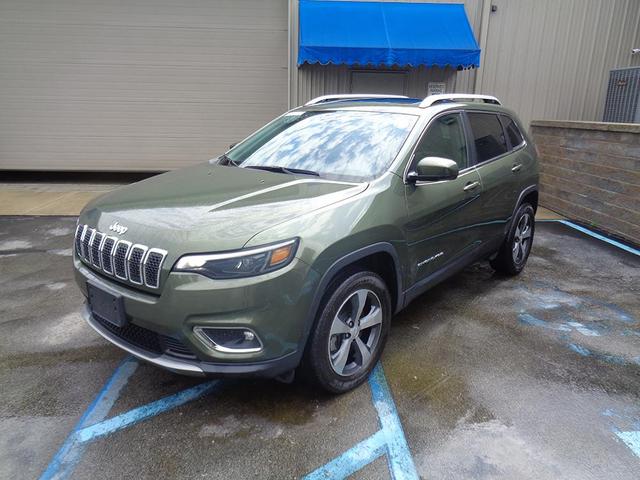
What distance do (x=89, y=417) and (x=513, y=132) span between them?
14.7 ft

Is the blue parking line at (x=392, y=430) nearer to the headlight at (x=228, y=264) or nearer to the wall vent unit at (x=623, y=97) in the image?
the headlight at (x=228, y=264)

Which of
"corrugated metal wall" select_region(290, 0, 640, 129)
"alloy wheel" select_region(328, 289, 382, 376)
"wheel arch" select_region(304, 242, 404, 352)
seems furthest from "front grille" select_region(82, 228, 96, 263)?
"corrugated metal wall" select_region(290, 0, 640, 129)

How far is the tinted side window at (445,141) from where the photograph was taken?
11.4ft

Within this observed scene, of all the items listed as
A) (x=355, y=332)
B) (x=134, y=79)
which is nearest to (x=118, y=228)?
(x=355, y=332)

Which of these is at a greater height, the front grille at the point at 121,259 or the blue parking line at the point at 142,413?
the front grille at the point at 121,259

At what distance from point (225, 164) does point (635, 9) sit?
32.7 feet

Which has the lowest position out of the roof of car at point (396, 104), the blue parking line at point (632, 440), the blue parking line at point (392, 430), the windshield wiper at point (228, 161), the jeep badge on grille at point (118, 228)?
the blue parking line at point (392, 430)

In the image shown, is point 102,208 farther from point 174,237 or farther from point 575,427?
point 575,427

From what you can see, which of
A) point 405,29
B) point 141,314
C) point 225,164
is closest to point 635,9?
point 405,29

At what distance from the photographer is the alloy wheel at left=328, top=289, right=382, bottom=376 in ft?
9.36

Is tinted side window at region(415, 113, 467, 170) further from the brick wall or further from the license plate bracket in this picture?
the brick wall

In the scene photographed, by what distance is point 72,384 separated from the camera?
311 cm

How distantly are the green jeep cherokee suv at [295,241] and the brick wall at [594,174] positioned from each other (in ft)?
11.8

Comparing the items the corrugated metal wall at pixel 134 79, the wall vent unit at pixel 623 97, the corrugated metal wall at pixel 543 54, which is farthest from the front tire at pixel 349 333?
the wall vent unit at pixel 623 97
